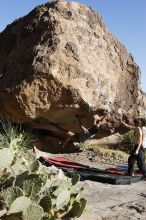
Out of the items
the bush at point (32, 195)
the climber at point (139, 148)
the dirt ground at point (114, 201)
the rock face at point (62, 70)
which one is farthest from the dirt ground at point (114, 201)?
the rock face at point (62, 70)

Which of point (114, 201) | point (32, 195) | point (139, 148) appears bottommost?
point (114, 201)

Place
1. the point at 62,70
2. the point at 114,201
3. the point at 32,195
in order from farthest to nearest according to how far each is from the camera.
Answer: the point at 62,70 < the point at 114,201 < the point at 32,195

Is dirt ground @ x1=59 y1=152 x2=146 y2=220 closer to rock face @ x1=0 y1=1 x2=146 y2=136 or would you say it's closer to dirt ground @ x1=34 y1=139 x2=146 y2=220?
dirt ground @ x1=34 y1=139 x2=146 y2=220

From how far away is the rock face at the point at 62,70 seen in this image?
33.8 feet

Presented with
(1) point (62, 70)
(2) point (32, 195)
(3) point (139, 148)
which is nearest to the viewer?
(2) point (32, 195)

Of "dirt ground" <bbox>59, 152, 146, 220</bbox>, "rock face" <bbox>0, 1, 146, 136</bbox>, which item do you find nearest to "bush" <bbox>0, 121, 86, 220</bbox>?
"dirt ground" <bbox>59, 152, 146, 220</bbox>

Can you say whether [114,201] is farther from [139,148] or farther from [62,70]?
[62,70]

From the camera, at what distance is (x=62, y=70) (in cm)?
1041

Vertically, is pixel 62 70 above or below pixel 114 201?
above

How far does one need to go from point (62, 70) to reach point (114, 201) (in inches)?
155

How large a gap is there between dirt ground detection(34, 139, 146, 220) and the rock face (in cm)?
237

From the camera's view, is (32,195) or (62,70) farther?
(62,70)

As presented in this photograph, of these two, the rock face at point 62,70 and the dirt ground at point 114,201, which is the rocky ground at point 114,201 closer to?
the dirt ground at point 114,201

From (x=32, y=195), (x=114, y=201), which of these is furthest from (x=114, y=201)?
(x=32, y=195)
